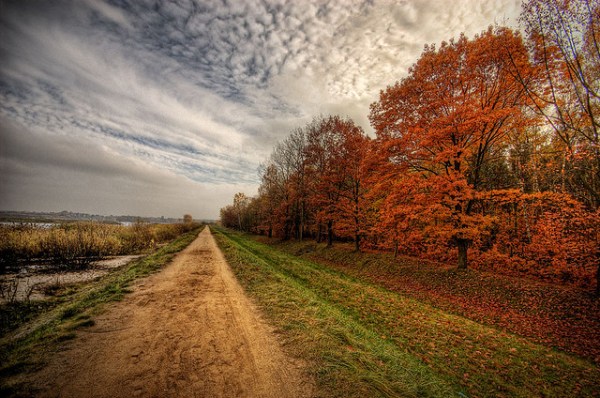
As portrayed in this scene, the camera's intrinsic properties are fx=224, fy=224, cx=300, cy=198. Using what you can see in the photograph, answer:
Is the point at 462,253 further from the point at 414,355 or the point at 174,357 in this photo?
the point at 174,357

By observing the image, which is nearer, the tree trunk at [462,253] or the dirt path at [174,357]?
the dirt path at [174,357]

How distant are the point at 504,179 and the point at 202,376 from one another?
23.4 metres

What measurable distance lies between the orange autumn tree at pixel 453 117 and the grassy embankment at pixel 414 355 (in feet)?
17.4

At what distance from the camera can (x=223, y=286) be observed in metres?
8.86

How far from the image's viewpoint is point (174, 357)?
407 cm

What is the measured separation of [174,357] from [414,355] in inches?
211

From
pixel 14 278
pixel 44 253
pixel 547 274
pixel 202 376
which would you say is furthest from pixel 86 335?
pixel 547 274

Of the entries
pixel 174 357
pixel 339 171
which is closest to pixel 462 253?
pixel 339 171

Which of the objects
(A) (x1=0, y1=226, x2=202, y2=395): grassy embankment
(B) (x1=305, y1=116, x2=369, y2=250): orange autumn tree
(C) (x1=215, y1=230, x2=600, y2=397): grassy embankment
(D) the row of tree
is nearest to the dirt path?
(A) (x1=0, y1=226, x2=202, y2=395): grassy embankment

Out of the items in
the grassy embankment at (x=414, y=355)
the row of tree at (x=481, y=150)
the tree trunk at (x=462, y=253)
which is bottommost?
the grassy embankment at (x=414, y=355)

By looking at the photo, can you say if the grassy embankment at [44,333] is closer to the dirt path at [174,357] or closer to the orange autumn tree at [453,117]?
the dirt path at [174,357]

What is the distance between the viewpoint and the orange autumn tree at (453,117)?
9727mm

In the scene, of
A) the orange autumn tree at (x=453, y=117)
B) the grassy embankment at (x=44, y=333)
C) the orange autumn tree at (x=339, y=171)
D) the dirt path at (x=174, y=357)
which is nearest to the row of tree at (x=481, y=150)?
the orange autumn tree at (x=453, y=117)

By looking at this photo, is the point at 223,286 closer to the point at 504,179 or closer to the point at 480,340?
the point at 480,340
